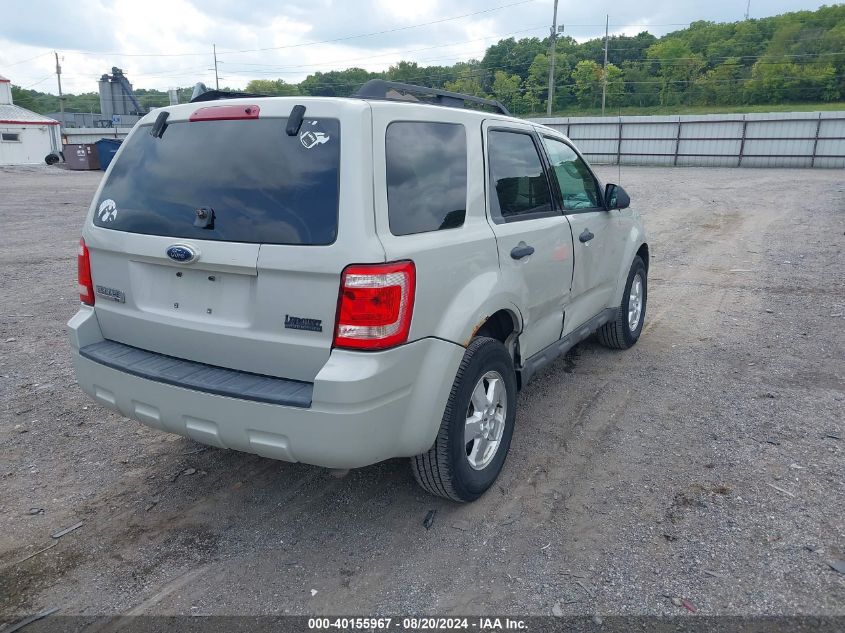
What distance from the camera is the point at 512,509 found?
325cm

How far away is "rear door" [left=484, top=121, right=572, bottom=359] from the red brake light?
1.27 meters

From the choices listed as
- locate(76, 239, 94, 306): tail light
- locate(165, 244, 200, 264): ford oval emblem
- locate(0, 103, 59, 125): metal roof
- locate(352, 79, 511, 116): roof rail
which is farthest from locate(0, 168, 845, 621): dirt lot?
locate(0, 103, 59, 125): metal roof

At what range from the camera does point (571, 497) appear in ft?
10.9

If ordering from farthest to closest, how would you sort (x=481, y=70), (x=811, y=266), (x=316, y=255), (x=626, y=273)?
(x=481, y=70) < (x=811, y=266) < (x=626, y=273) < (x=316, y=255)

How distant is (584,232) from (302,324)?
247 centimetres

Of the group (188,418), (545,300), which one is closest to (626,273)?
(545,300)

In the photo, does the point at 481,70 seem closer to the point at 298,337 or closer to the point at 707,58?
the point at 707,58

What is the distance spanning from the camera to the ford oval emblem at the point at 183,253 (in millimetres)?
2734

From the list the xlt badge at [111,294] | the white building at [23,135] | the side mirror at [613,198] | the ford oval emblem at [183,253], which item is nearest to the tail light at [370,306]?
the ford oval emblem at [183,253]

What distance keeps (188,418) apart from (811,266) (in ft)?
30.1

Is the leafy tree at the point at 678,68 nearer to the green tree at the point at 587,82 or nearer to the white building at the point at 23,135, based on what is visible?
the green tree at the point at 587,82

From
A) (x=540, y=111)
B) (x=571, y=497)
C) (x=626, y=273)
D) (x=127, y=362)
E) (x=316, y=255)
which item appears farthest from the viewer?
(x=540, y=111)

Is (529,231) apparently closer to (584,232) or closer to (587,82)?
(584,232)

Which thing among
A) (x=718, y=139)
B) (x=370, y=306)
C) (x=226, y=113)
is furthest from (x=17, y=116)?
(x=370, y=306)
